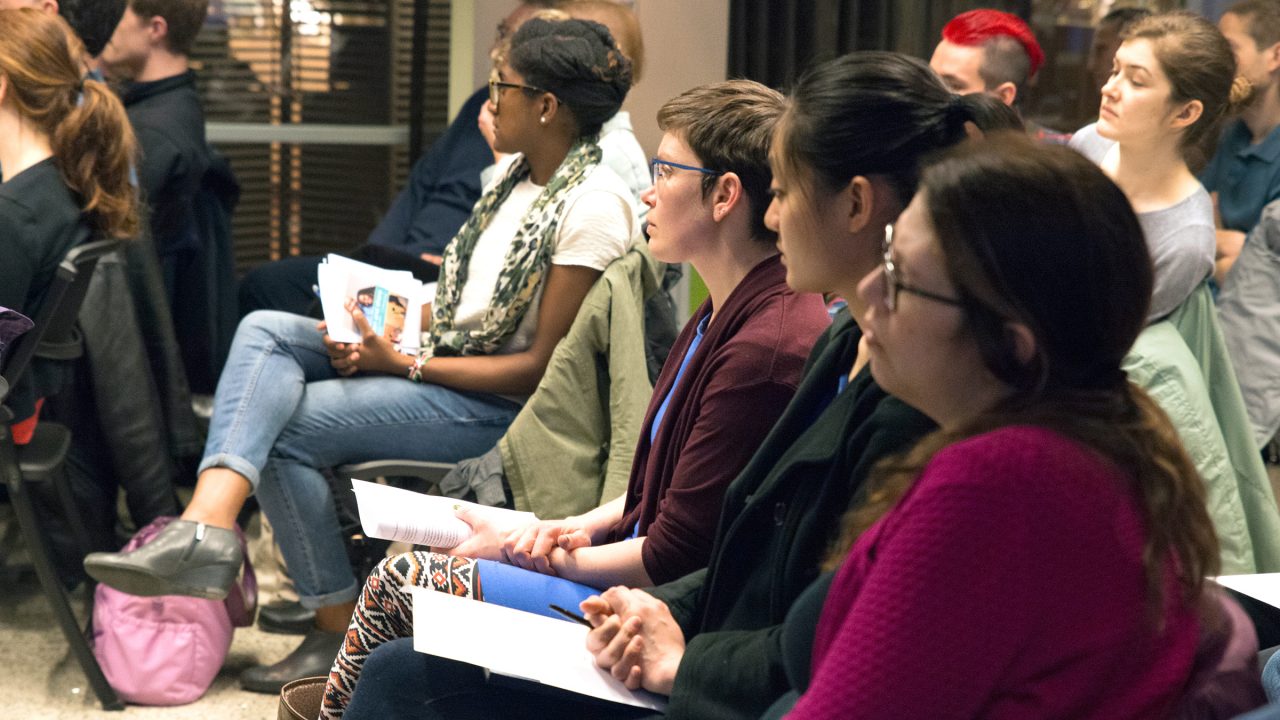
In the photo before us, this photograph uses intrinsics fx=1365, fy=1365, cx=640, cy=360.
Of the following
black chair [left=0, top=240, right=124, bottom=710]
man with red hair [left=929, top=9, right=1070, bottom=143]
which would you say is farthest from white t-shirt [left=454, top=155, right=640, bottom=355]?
man with red hair [left=929, top=9, right=1070, bottom=143]

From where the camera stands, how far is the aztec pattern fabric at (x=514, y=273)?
2.61 meters

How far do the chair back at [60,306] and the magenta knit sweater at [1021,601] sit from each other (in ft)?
6.90

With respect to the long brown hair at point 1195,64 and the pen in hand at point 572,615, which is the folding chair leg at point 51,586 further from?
the long brown hair at point 1195,64

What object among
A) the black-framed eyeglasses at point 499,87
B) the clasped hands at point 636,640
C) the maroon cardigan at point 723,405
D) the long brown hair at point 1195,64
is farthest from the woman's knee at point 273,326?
the long brown hair at point 1195,64

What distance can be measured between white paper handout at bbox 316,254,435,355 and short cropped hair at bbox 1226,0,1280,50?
7.97 feet

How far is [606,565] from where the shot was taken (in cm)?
179

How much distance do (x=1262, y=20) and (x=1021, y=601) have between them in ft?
11.0

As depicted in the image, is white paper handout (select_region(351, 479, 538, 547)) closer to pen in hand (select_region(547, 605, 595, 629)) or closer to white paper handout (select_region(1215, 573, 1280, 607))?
pen in hand (select_region(547, 605, 595, 629))

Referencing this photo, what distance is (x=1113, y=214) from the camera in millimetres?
1024

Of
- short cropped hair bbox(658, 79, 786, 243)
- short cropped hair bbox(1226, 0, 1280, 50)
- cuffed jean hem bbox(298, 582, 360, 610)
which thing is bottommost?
cuffed jean hem bbox(298, 582, 360, 610)

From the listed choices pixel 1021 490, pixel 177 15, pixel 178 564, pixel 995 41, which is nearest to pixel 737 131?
pixel 1021 490

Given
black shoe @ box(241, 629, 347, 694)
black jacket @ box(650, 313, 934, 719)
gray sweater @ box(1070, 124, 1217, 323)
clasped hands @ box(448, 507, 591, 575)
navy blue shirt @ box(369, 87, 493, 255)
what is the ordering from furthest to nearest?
1. navy blue shirt @ box(369, 87, 493, 255)
2. black shoe @ box(241, 629, 347, 694)
3. gray sweater @ box(1070, 124, 1217, 323)
4. clasped hands @ box(448, 507, 591, 575)
5. black jacket @ box(650, 313, 934, 719)

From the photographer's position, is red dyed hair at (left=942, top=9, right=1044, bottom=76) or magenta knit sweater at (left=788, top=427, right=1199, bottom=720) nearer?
magenta knit sweater at (left=788, top=427, right=1199, bottom=720)

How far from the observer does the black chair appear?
104 inches
